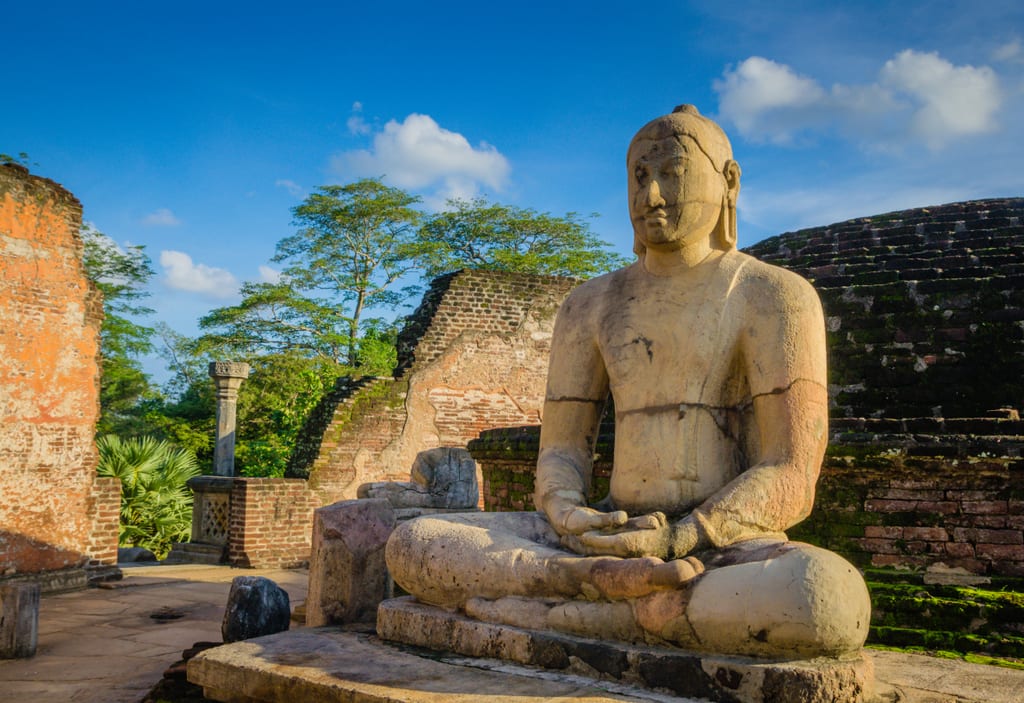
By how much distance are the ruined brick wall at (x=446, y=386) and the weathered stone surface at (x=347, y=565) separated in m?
8.48

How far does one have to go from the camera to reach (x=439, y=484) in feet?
32.1

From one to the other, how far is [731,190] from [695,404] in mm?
938

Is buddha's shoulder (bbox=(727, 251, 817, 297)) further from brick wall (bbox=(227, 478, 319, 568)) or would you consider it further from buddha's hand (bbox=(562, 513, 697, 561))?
brick wall (bbox=(227, 478, 319, 568))

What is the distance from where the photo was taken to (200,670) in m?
3.42

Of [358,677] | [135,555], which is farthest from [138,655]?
[135,555]

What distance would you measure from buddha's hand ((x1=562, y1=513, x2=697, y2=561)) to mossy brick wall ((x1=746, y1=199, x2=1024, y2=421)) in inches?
125

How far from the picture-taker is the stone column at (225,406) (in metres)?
14.4

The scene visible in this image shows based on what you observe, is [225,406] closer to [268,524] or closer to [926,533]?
[268,524]

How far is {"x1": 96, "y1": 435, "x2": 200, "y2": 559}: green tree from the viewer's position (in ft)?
43.8

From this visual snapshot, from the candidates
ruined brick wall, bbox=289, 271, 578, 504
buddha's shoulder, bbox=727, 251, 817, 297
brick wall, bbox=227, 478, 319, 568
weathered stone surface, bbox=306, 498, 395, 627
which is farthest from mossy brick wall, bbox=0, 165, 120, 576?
buddha's shoulder, bbox=727, 251, 817, 297

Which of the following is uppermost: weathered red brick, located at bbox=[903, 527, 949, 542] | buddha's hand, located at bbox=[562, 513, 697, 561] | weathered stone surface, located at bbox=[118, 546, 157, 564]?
buddha's hand, located at bbox=[562, 513, 697, 561]

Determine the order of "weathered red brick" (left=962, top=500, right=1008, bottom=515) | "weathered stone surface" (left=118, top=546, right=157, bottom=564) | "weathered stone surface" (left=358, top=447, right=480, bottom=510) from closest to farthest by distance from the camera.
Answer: "weathered red brick" (left=962, top=500, right=1008, bottom=515)
"weathered stone surface" (left=358, top=447, right=480, bottom=510)
"weathered stone surface" (left=118, top=546, right=157, bottom=564)

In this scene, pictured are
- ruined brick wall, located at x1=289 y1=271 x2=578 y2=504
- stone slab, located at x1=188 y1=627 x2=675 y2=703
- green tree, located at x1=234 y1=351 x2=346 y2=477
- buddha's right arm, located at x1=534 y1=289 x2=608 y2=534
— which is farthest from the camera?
green tree, located at x1=234 y1=351 x2=346 y2=477

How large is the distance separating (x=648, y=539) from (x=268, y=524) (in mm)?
9354
